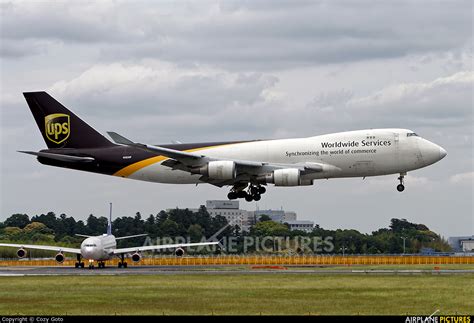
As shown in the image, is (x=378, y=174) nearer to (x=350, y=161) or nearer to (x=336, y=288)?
(x=350, y=161)

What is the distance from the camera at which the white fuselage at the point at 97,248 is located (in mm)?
89750

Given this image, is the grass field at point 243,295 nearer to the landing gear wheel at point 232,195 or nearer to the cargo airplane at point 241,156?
the cargo airplane at point 241,156

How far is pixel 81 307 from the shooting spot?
41.1 metres

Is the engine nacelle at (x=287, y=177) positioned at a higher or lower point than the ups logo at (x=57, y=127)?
lower

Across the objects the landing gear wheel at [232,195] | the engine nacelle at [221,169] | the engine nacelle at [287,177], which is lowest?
the landing gear wheel at [232,195]

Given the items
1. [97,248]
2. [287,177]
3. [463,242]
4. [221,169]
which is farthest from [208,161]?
[463,242]

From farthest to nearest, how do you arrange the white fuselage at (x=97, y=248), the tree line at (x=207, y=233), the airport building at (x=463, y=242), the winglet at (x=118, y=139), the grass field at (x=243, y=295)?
the airport building at (x=463, y=242) < the tree line at (x=207, y=233) < the white fuselage at (x=97, y=248) < the winglet at (x=118, y=139) < the grass field at (x=243, y=295)

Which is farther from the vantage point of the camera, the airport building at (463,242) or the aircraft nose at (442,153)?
the airport building at (463,242)

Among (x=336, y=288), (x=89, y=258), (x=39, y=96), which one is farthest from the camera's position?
(x=89, y=258)

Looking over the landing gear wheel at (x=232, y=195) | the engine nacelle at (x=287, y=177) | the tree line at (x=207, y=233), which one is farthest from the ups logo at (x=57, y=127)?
the tree line at (x=207, y=233)

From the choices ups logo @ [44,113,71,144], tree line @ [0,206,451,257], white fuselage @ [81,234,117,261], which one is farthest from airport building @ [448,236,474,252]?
ups logo @ [44,113,71,144]

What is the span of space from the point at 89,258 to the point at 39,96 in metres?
16.8

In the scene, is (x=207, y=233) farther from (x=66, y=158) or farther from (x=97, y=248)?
(x=66, y=158)

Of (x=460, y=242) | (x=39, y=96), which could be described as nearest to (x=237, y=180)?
(x=39, y=96)
